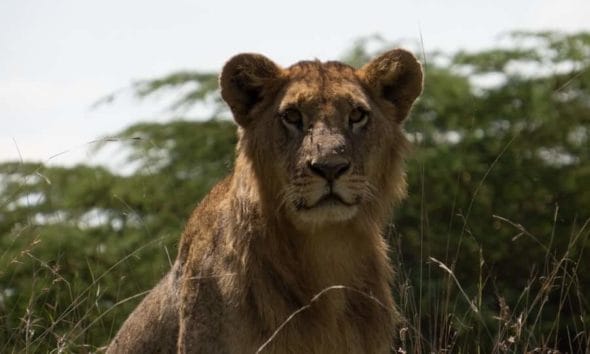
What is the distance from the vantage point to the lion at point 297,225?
16.8 ft

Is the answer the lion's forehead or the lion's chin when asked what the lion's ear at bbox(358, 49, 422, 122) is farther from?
the lion's chin

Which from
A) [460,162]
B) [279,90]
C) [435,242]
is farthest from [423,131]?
[279,90]

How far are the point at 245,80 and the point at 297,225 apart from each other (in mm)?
744

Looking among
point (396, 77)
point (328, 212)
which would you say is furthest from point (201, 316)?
point (396, 77)

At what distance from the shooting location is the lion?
16.8ft

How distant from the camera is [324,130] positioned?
520 centimetres

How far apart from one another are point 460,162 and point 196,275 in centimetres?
732

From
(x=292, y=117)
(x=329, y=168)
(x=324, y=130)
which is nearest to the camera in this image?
(x=329, y=168)

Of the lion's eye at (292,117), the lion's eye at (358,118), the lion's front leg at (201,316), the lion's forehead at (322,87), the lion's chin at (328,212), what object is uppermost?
the lion's forehead at (322,87)

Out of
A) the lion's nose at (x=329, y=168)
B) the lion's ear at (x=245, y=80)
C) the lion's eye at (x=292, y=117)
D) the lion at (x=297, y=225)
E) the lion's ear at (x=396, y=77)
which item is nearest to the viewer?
the lion's nose at (x=329, y=168)

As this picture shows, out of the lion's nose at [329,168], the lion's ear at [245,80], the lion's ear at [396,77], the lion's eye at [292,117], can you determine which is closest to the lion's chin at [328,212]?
the lion's nose at [329,168]

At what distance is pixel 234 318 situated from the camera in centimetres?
519

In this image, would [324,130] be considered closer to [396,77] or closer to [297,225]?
[297,225]

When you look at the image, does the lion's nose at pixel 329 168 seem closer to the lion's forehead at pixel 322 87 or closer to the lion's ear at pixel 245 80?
the lion's forehead at pixel 322 87
